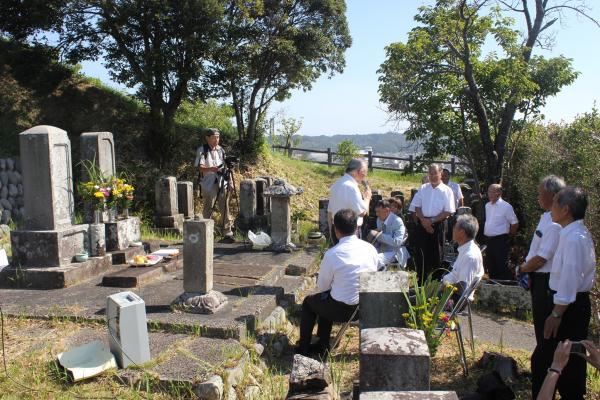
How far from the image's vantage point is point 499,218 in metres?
7.23

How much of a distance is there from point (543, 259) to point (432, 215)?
3016 millimetres

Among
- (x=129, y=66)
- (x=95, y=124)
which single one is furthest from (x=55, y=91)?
(x=129, y=66)

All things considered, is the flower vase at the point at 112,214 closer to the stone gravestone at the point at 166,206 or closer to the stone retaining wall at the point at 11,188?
the stone gravestone at the point at 166,206

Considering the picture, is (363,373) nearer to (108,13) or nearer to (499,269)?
(499,269)

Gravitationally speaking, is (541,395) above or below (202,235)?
below

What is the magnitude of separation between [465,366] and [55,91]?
14.0 metres

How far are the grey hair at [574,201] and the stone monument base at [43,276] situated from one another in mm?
5221

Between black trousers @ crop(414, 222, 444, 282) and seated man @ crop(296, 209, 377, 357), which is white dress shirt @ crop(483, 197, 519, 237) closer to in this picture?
black trousers @ crop(414, 222, 444, 282)

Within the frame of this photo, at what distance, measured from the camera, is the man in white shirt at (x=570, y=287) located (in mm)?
3518

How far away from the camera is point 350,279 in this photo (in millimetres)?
4664

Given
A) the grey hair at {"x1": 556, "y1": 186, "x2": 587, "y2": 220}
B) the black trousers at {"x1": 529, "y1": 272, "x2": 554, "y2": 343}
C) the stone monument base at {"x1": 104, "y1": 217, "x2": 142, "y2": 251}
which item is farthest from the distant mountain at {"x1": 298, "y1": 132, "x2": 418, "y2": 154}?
the grey hair at {"x1": 556, "y1": 186, "x2": 587, "y2": 220}

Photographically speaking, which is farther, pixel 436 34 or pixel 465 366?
pixel 436 34

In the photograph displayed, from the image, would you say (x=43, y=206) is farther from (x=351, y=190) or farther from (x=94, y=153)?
(x=351, y=190)

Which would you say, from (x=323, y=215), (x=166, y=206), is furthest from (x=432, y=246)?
(x=166, y=206)
